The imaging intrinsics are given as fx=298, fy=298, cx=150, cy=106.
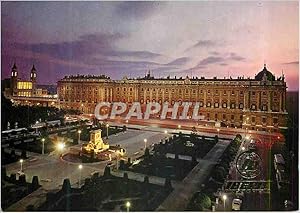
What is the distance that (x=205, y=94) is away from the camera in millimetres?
3303

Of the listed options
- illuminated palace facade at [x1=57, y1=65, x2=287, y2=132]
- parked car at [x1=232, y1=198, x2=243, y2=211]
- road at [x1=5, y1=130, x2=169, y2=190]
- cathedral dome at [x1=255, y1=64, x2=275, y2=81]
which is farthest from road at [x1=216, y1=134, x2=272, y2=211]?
road at [x1=5, y1=130, x2=169, y2=190]

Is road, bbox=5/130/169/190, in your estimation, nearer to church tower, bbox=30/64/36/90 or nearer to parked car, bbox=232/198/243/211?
church tower, bbox=30/64/36/90

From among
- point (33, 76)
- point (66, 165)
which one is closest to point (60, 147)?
point (66, 165)

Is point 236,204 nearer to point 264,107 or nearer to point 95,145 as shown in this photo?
point 264,107

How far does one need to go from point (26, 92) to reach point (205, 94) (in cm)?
197

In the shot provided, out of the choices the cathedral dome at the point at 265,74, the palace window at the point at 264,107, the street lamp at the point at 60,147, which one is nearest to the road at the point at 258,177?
the palace window at the point at 264,107

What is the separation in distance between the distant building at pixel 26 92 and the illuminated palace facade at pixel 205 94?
16 centimetres

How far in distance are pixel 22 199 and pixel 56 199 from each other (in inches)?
12.6

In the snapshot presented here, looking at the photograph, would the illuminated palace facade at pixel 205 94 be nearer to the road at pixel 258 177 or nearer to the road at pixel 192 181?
the road at pixel 258 177

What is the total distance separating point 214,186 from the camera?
9.80 ft

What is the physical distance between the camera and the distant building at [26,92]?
308 cm

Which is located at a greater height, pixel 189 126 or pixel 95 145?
pixel 189 126

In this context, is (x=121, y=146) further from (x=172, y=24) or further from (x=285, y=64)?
(x=285, y=64)

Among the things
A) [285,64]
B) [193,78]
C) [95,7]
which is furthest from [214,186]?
[95,7]
